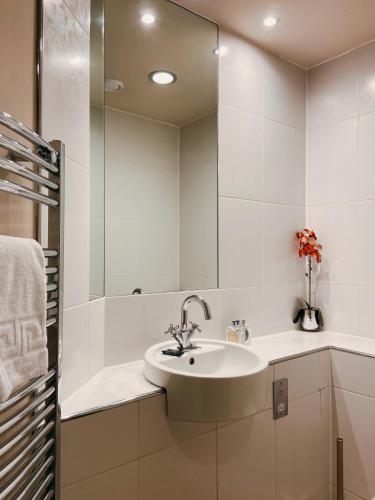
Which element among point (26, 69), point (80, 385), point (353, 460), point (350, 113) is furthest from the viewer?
point (350, 113)

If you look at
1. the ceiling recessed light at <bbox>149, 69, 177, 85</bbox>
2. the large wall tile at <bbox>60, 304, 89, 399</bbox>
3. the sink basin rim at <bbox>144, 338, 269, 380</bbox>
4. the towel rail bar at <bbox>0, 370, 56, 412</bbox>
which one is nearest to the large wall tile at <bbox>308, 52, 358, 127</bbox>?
the ceiling recessed light at <bbox>149, 69, 177, 85</bbox>

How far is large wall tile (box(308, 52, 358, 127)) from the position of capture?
2071 mm

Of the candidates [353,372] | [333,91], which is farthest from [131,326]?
[333,91]

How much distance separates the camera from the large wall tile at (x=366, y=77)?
1.98 metres

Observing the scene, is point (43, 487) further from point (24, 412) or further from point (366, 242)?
point (366, 242)

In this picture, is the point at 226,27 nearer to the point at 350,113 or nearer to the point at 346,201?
the point at 350,113

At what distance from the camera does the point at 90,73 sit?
1.37 metres

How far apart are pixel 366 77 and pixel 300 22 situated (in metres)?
0.48

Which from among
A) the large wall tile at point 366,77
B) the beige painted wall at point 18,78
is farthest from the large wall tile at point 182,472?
the large wall tile at point 366,77

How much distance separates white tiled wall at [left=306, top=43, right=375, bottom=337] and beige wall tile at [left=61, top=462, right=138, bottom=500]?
1.44 m

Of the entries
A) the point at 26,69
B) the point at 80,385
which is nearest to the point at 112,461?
the point at 80,385

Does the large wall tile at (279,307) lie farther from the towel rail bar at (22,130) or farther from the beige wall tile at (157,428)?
the towel rail bar at (22,130)

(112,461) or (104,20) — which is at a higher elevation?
(104,20)

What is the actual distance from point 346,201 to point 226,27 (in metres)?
1.14
